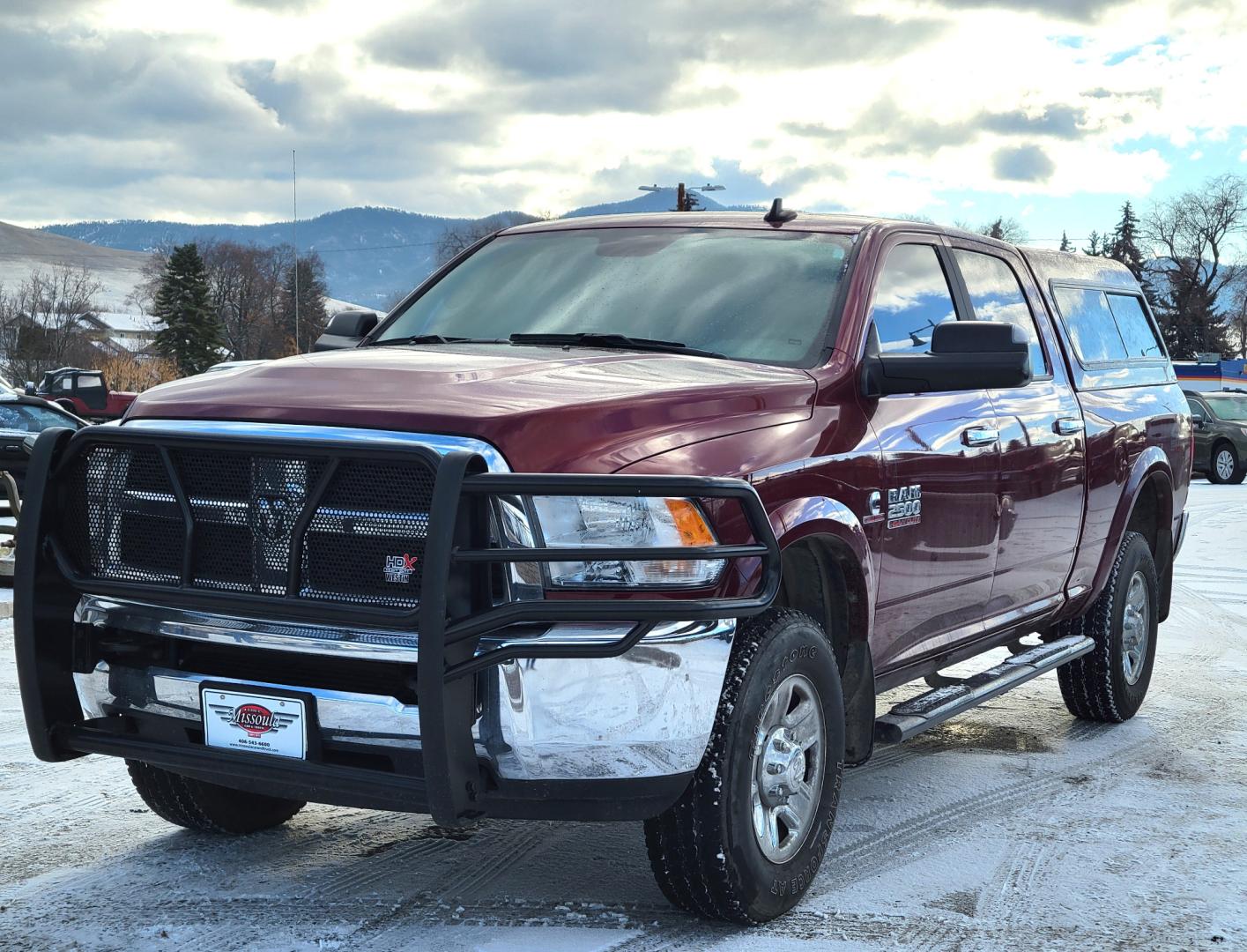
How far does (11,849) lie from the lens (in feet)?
14.9

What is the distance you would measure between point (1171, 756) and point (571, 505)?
3783 millimetres

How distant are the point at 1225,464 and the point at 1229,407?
146 centimetres

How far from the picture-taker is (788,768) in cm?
393

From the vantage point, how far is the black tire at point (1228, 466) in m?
25.5

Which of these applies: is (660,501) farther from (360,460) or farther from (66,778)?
(66,778)

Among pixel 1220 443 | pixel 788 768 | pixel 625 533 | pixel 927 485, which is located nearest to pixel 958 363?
pixel 927 485

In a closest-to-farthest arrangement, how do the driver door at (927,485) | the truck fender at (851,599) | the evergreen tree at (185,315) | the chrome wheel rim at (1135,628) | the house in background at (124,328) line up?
the truck fender at (851,599)
the driver door at (927,485)
the chrome wheel rim at (1135,628)
the evergreen tree at (185,315)
the house in background at (124,328)

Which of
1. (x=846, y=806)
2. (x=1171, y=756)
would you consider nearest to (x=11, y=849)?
(x=846, y=806)

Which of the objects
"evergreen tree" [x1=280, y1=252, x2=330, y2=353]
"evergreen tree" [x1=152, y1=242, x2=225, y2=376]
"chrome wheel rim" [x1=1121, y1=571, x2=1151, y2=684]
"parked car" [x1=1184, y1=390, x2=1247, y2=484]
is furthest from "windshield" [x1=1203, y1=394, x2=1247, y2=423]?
"evergreen tree" [x1=280, y1=252, x2=330, y2=353]

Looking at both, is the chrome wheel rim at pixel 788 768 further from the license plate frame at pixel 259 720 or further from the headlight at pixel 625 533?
the license plate frame at pixel 259 720

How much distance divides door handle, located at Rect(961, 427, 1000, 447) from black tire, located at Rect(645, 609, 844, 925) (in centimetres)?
131

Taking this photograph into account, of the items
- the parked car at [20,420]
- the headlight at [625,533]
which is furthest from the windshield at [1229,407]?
the headlight at [625,533]

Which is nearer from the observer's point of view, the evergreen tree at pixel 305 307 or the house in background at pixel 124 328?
the evergreen tree at pixel 305 307

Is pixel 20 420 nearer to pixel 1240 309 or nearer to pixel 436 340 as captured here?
pixel 436 340
